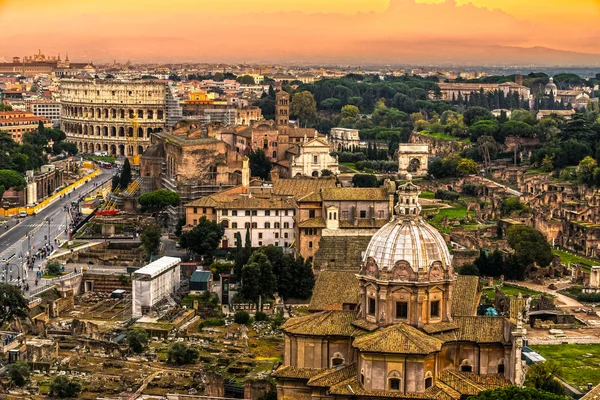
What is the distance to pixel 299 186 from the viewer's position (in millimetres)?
58781

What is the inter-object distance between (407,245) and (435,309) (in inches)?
73.8

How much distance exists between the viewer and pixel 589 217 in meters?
63.0

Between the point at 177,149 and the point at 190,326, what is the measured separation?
75.1ft

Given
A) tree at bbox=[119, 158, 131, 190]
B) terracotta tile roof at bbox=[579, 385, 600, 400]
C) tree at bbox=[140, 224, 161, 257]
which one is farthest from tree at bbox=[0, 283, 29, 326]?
tree at bbox=[119, 158, 131, 190]

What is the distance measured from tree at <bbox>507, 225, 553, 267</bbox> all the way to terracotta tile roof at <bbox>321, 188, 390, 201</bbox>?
6.92 meters

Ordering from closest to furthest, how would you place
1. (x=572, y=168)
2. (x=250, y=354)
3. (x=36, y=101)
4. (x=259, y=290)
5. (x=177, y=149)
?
(x=250, y=354), (x=259, y=290), (x=177, y=149), (x=572, y=168), (x=36, y=101)

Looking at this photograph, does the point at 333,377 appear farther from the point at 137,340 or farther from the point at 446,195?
the point at 446,195

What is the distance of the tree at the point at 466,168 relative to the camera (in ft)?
262

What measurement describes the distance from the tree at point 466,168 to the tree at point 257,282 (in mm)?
35957

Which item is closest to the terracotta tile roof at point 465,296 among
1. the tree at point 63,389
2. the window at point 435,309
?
the window at point 435,309

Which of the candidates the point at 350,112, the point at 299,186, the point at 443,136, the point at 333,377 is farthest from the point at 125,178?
the point at 350,112

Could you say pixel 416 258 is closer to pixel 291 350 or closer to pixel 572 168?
pixel 291 350

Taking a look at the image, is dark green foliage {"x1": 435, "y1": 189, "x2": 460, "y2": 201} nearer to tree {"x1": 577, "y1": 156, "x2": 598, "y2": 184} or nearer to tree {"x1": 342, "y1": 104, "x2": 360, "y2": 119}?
tree {"x1": 577, "y1": 156, "x2": 598, "y2": 184}

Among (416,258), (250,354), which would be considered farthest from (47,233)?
(416,258)
